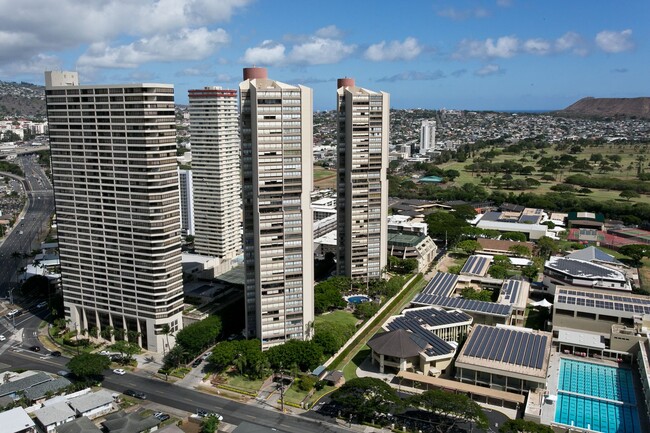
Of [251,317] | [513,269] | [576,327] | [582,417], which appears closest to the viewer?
[582,417]

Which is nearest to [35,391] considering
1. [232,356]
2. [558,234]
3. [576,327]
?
[232,356]

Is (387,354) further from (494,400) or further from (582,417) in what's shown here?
(582,417)

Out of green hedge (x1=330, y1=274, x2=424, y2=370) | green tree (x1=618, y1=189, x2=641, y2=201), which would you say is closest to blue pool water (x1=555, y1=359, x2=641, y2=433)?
green hedge (x1=330, y1=274, x2=424, y2=370)

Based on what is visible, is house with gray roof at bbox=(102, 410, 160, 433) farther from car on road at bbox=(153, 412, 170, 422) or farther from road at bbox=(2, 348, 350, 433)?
road at bbox=(2, 348, 350, 433)

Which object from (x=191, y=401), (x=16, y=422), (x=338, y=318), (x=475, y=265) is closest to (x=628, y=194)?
(x=475, y=265)

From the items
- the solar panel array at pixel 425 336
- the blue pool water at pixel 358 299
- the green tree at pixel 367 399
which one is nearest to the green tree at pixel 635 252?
the blue pool water at pixel 358 299

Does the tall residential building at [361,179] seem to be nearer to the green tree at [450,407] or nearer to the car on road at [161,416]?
the green tree at [450,407]

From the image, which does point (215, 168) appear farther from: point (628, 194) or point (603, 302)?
point (628, 194)
